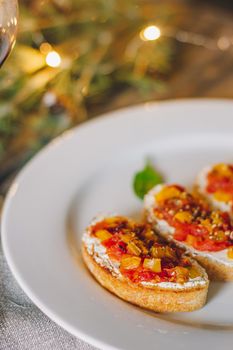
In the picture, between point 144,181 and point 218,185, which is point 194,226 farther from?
point 144,181

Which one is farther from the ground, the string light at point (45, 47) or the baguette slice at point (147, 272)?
the string light at point (45, 47)

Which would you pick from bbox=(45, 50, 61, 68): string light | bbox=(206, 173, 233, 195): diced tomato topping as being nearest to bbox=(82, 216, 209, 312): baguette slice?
bbox=(206, 173, 233, 195): diced tomato topping

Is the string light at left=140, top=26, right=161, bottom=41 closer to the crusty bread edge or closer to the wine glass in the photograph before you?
the wine glass

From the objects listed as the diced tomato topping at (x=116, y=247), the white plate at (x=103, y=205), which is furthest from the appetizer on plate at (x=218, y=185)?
the diced tomato topping at (x=116, y=247)

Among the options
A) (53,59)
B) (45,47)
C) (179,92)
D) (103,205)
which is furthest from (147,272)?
(45,47)

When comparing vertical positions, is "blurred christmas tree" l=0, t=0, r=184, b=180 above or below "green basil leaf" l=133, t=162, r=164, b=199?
above

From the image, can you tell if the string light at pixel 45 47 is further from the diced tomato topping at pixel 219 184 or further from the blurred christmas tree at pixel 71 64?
the diced tomato topping at pixel 219 184
